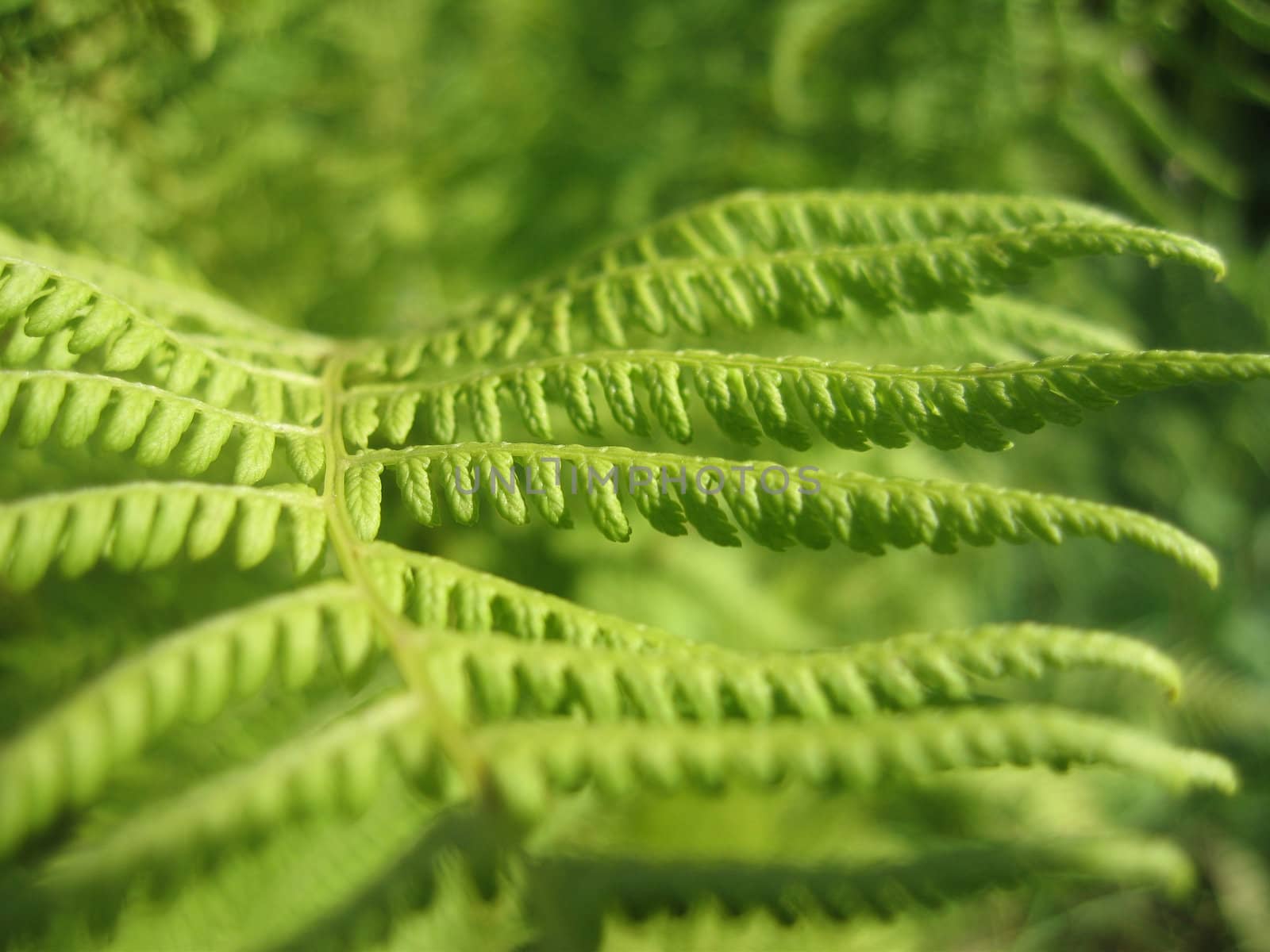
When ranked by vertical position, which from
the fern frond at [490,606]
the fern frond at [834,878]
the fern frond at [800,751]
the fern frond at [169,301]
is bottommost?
the fern frond at [834,878]

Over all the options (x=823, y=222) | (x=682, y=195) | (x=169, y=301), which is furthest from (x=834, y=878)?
(x=682, y=195)

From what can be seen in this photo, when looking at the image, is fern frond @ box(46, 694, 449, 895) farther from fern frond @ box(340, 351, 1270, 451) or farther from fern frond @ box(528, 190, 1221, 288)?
fern frond @ box(528, 190, 1221, 288)

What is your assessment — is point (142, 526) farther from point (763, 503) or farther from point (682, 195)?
point (682, 195)

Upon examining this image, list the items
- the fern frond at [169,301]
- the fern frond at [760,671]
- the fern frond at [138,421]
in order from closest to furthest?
1. the fern frond at [760,671]
2. the fern frond at [138,421]
3. the fern frond at [169,301]

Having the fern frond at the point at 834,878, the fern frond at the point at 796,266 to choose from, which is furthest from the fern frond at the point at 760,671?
the fern frond at the point at 796,266

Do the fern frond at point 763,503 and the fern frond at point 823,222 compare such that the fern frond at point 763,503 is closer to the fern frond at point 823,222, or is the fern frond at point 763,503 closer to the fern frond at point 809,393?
the fern frond at point 809,393

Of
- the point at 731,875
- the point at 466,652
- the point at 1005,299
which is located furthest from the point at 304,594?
the point at 1005,299

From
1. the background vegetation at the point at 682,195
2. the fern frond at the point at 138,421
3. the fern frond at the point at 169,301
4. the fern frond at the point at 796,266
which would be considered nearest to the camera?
the fern frond at the point at 138,421
